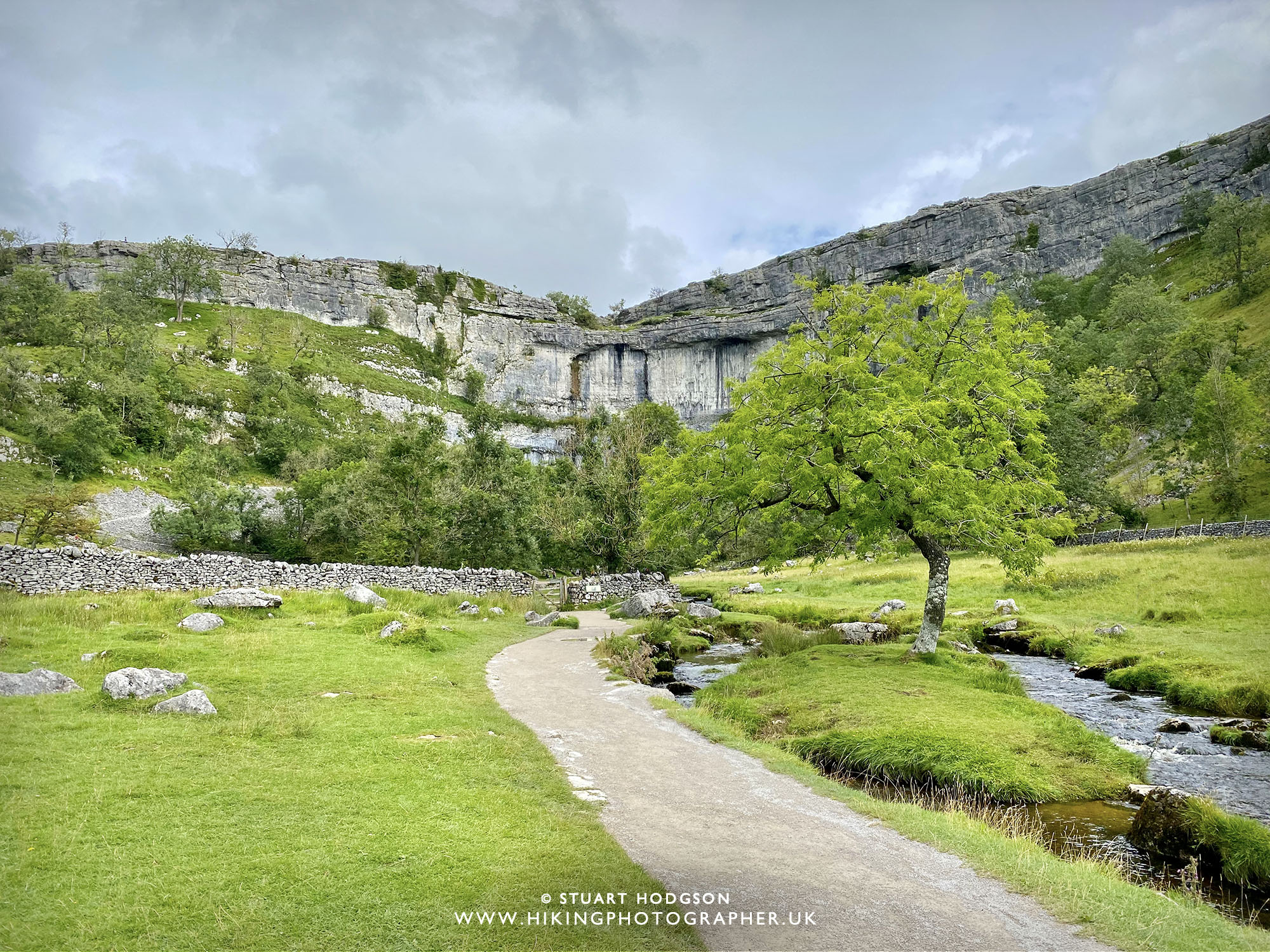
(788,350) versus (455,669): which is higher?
(788,350)

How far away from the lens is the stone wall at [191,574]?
81.4 ft

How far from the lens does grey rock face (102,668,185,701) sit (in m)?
11.4

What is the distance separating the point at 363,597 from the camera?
2661cm

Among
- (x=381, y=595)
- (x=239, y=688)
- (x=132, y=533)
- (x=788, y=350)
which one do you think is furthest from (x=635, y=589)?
(x=132, y=533)

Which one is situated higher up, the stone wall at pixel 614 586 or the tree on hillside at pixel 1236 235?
the tree on hillside at pixel 1236 235

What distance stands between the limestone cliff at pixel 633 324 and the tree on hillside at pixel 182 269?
9696mm

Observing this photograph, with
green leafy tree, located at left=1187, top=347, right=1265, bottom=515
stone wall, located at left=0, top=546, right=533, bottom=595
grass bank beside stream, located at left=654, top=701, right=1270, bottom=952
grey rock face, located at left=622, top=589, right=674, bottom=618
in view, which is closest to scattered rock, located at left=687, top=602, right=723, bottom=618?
grey rock face, located at left=622, top=589, right=674, bottom=618

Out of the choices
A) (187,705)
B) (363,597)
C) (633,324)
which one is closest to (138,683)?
(187,705)

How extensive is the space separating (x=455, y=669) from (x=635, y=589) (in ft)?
84.4

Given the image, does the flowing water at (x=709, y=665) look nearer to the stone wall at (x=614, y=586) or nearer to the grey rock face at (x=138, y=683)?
the grey rock face at (x=138, y=683)

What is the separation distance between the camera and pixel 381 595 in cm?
3112

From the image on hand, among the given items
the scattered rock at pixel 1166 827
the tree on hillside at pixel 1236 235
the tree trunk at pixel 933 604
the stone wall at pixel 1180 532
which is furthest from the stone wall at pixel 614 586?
the tree on hillside at pixel 1236 235

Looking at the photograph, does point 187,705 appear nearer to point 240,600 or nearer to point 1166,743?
point 240,600

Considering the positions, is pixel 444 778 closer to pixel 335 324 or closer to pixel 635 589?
pixel 635 589
